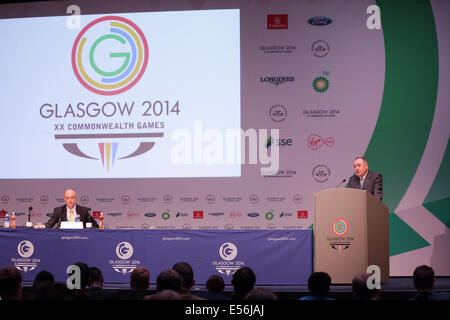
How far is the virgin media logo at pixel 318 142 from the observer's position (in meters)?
8.29

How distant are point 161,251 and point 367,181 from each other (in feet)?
8.75

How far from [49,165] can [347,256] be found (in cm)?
524

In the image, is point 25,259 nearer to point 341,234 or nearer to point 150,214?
point 150,214

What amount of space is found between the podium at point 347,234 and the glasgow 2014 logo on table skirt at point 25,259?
345 centimetres

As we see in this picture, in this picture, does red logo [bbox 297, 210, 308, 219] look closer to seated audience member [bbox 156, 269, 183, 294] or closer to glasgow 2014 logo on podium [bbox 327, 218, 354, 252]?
glasgow 2014 logo on podium [bbox 327, 218, 354, 252]

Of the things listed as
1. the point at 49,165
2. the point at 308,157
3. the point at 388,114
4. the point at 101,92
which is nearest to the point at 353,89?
the point at 388,114

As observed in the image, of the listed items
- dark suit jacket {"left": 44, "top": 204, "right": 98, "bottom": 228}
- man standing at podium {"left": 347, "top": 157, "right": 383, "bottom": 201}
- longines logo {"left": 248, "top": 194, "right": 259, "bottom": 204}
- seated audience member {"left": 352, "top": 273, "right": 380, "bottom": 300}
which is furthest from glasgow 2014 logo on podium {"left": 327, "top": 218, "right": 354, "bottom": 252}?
dark suit jacket {"left": 44, "top": 204, "right": 98, "bottom": 228}

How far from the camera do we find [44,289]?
2.71 meters

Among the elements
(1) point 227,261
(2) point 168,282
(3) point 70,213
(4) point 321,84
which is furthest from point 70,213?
(2) point 168,282

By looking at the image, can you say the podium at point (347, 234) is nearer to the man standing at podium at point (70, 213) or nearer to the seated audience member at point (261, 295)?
the seated audience member at point (261, 295)

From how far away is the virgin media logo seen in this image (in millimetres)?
8289

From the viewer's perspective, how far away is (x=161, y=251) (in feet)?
21.0

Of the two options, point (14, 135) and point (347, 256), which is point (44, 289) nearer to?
point (347, 256)

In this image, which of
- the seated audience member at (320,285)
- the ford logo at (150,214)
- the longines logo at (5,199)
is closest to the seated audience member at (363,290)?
the seated audience member at (320,285)
